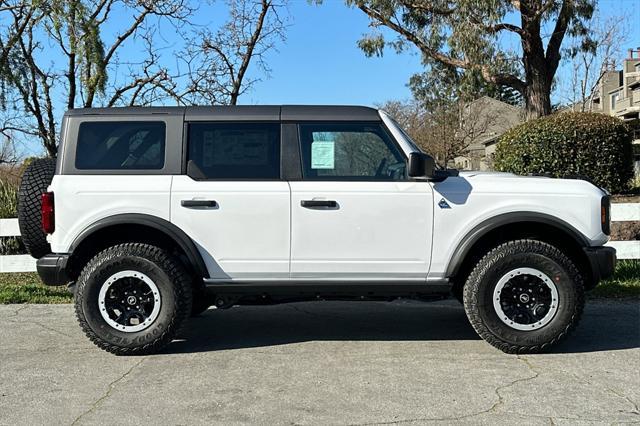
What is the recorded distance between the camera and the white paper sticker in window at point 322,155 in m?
5.37

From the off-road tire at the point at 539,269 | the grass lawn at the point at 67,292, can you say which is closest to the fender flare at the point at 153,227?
the off-road tire at the point at 539,269

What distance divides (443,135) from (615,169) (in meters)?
18.5

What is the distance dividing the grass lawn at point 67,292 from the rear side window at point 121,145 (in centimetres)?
309

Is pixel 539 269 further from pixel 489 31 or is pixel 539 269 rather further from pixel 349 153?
pixel 489 31

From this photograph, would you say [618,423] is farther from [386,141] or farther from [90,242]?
[90,242]

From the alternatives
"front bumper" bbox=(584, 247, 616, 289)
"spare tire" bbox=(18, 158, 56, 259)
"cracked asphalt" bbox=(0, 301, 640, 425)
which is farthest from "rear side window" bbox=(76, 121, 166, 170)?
"front bumper" bbox=(584, 247, 616, 289)

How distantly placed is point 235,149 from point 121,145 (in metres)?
0.98

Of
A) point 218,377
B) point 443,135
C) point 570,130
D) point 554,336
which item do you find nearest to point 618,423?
point 554,336

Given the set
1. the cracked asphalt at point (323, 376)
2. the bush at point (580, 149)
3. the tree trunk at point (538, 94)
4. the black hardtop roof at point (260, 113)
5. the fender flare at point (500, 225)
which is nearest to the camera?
the cracked asphalt at point (323, 376)

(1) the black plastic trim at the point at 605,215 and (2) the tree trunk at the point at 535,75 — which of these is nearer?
(1) the black plastic trim at the point at 605,215

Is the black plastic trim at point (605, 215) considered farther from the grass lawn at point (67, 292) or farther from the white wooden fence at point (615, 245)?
the white wooden fence at point (615, 245)

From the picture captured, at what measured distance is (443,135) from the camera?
28.5 m

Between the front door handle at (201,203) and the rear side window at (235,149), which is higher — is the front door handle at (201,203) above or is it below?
below

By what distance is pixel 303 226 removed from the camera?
5.26 meters
